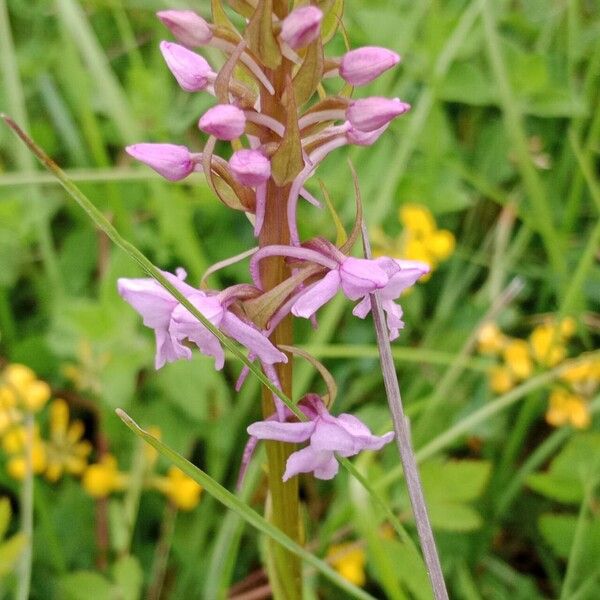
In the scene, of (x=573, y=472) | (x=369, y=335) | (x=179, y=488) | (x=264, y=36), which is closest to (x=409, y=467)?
(x=264, y=36)

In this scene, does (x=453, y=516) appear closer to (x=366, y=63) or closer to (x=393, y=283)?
(x=393, y=283)

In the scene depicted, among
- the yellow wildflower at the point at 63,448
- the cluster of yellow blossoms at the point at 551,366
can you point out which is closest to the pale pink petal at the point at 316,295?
the cluster of yellow blossoms at the point at 551,366

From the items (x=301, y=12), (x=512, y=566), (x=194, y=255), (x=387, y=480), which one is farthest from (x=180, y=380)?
(x=301, y=12)

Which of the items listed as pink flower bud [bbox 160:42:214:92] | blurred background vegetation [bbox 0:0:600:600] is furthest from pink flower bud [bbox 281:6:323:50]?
blurred background vegetation [bbox 0:0:600:600]

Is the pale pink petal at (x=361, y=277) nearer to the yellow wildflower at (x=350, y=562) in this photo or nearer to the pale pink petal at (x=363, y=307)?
the pale pink petal at (x=363, y=307)

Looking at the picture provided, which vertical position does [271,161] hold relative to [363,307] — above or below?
above

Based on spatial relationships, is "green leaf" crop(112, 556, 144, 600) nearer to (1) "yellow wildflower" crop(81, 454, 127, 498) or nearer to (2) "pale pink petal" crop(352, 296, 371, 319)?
(1) "yellow wildflower" crop(81, 454, 127, 498)

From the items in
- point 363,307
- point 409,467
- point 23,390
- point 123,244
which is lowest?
point 23,390

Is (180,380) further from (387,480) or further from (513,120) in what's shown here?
(513,120)
